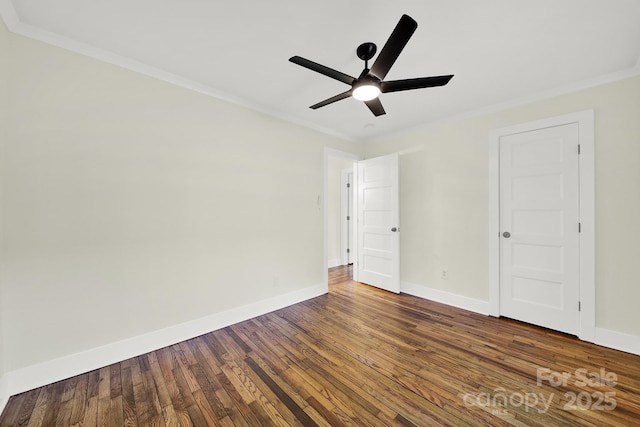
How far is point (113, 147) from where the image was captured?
205 cm

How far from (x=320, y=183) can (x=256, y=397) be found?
2.69 meters

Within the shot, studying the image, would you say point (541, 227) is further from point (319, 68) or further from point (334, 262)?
point (334, 262)

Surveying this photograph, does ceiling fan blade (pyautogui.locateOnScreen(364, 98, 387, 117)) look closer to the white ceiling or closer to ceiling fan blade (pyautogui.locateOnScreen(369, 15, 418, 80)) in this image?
ceiling fan blade (pyautogui.locateOnScreen(369, 15, 418, 80))

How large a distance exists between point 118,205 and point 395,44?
8.03 feet

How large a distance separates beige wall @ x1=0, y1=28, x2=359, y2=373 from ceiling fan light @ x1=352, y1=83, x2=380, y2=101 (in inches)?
61.0

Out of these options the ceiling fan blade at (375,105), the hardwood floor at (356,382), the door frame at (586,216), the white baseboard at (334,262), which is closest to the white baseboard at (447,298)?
the hardwood floor at (356,382)

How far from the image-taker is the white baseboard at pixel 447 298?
3.01m

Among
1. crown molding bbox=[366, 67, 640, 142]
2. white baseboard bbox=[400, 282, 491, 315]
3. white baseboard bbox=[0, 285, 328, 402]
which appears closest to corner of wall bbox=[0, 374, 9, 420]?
white baseboard bbox=[0, 285, 328, 402]

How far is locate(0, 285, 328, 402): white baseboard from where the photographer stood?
1.70 metres

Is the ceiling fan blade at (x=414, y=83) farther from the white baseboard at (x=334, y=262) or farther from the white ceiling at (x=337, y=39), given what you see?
the white baseboard at (x=334, y=262)

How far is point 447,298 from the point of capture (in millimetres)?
3320

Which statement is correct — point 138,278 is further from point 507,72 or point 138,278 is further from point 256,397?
point 507,72

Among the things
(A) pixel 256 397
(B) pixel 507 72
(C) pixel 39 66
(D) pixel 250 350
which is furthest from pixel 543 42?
(C) pixel 39 66

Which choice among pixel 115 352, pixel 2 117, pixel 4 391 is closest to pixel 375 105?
pixel 2 117
